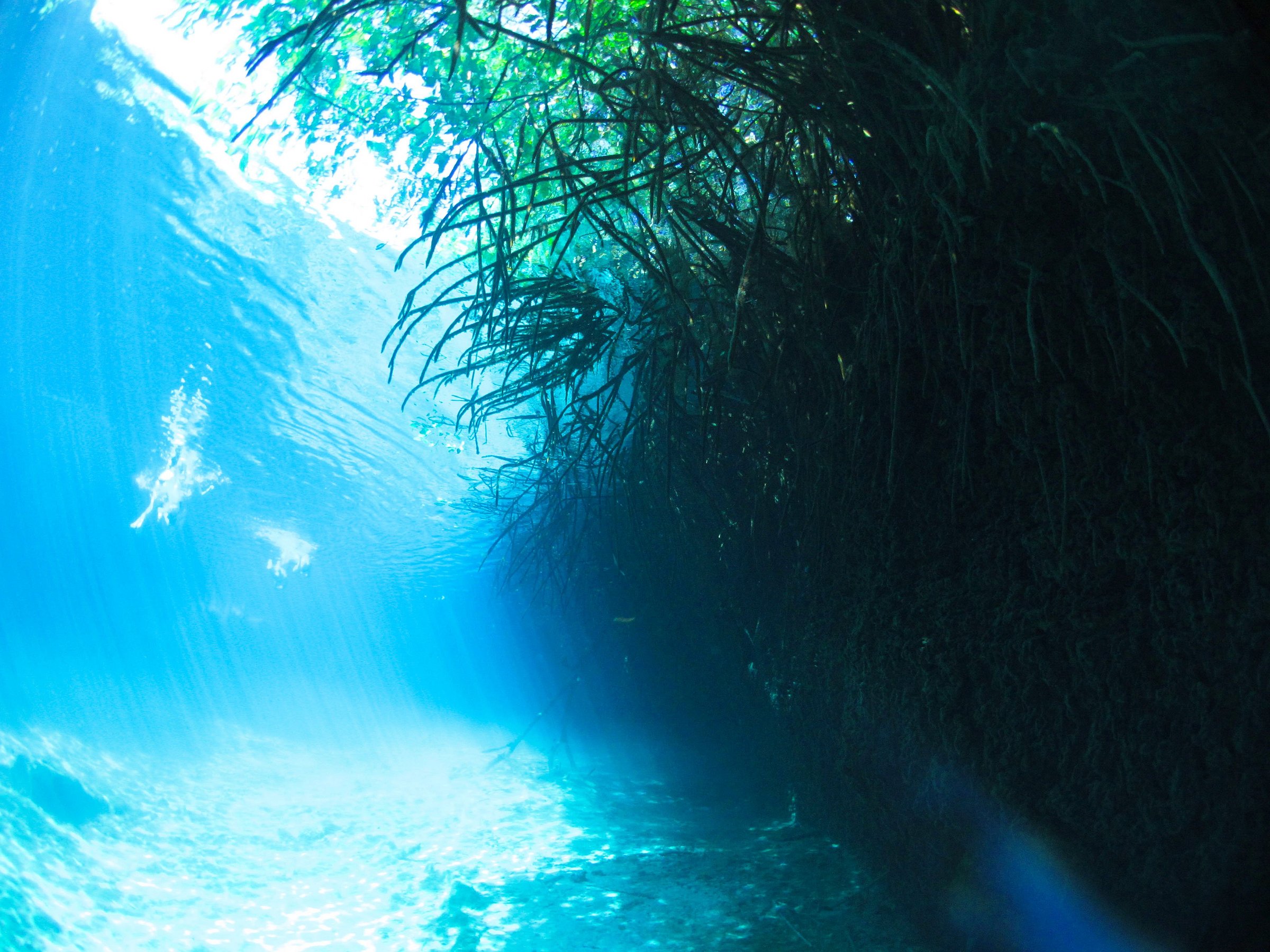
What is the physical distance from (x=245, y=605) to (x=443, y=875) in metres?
46.0

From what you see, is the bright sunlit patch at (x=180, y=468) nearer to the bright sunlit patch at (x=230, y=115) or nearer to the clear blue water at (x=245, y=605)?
the clear blue water at (x=245, y=605)

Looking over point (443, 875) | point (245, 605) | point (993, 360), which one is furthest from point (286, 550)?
point (993, 360)

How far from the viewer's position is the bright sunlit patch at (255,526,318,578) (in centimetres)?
3142

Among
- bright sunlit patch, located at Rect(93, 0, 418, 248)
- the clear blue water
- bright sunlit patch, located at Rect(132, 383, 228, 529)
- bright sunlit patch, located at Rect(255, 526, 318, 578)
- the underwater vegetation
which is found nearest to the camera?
the underwater vegetation

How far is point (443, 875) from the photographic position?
546 cm

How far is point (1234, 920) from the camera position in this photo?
2.40m

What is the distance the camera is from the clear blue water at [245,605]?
4.87m

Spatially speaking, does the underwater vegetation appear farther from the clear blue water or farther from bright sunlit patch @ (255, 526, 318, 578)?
bright sunlit patch @ (255, 526, 318, 578)

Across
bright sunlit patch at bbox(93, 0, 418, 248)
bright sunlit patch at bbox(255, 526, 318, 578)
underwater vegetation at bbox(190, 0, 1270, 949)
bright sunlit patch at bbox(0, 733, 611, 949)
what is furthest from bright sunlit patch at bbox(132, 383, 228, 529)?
underwater vegetation at bbox(190, 0, 1270, 949)

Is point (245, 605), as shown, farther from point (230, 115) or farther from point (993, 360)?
point (993, 360)

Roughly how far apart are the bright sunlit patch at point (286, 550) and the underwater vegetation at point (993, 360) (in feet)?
100

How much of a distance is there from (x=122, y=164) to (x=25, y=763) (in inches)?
434

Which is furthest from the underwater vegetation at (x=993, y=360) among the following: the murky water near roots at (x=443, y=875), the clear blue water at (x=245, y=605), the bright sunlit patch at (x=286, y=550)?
the bright sunlit patch at (x=286, y=550)

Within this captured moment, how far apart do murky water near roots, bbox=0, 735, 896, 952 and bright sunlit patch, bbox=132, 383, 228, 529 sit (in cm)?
1478
